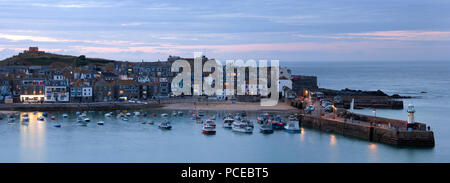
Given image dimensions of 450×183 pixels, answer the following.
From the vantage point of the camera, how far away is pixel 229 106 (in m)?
43.2

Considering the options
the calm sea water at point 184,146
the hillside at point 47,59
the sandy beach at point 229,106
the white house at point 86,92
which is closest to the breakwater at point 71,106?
the sandy beach at point 229,106

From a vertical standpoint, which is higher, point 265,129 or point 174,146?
point 265,129

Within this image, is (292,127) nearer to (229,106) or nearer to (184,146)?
(184,146)

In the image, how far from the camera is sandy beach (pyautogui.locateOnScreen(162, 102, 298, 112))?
1618 inches

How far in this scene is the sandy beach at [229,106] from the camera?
41.1m

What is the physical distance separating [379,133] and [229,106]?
1918 cm

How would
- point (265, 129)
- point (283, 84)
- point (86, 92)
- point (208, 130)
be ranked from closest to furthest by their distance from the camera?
point (208, 130)
point (265, 129)
point (86, 92)
point (283, 84)

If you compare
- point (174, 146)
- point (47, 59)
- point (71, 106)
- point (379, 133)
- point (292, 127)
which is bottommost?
point (174, 146)

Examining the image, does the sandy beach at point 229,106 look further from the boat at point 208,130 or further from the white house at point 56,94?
the boat at point 208,130

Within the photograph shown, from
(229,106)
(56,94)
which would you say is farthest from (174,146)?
(56,94)

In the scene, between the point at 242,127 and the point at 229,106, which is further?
the point at 229,106
